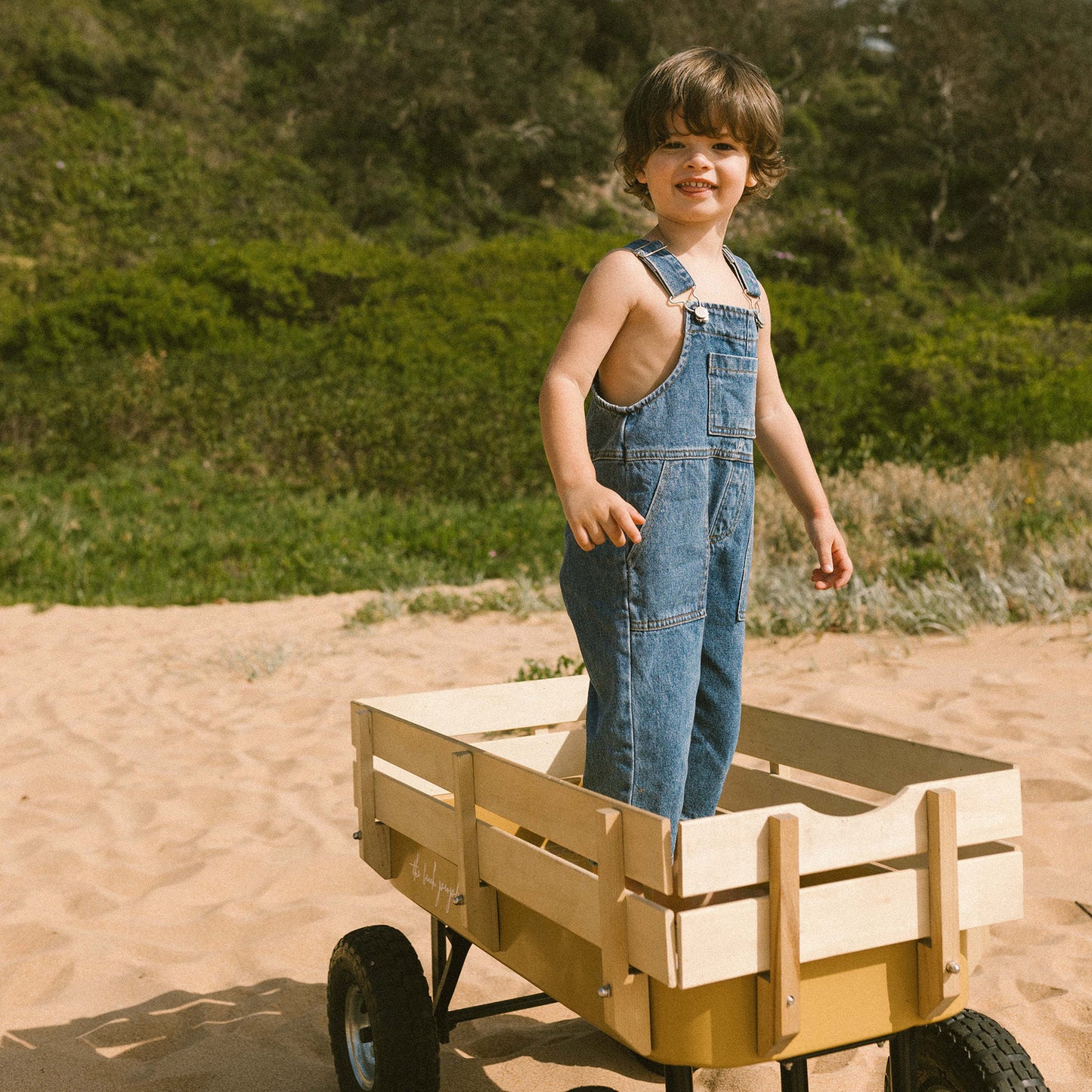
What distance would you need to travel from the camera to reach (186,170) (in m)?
22.7

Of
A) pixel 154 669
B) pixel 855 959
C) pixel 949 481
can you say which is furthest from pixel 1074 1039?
pixel 949 481

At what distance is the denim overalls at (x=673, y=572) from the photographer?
181cm

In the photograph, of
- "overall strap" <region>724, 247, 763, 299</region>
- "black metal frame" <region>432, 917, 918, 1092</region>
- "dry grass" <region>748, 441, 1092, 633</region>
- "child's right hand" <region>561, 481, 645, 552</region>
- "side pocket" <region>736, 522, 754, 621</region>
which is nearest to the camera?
"black metal frame" <region>432, 917, 918, 1092</region>

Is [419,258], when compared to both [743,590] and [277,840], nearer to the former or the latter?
[277,840]

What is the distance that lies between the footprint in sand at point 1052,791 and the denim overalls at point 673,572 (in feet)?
6.16

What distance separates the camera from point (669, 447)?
73.3 inches

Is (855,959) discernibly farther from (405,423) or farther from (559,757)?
A: (405,423)

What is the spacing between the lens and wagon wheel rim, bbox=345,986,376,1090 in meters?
2.09

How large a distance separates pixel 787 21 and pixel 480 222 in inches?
394

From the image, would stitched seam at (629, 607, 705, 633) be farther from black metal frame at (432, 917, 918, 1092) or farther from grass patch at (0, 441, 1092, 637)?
grass patch at (0, 441, 1092, 637)

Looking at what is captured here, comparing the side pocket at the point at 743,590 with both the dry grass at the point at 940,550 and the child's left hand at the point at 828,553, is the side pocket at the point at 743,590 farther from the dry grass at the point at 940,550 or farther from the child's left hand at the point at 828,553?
the dry grass at the point at 940,550

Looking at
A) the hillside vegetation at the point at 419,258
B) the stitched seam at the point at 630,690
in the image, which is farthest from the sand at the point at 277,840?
the hillside vegetation at the point at 419,258

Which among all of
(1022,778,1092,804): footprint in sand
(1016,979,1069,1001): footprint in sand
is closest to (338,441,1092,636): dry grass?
(1022,778,1092,804): footprint in sand

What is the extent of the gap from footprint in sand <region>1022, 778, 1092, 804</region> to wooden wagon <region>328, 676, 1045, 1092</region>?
1673mm
